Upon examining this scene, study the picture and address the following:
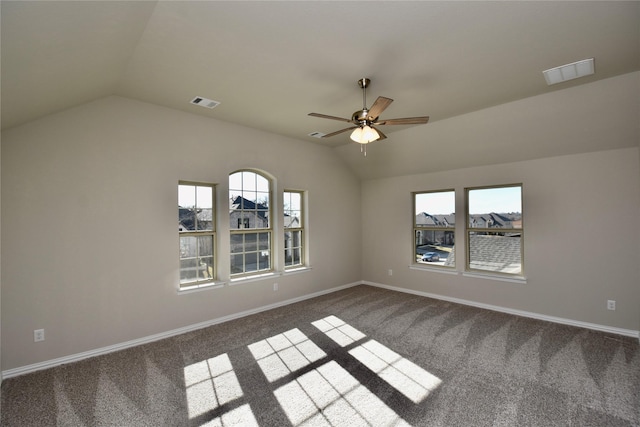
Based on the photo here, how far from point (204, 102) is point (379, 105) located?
7.18 ft

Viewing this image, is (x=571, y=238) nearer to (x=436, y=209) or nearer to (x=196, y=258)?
(x=436, y=209)

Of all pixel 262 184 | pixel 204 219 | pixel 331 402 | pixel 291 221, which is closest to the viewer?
pixel 331 402

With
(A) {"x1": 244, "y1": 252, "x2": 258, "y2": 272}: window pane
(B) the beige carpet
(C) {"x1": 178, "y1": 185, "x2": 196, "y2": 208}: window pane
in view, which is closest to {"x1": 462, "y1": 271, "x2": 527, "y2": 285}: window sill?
(B) the beige carpet

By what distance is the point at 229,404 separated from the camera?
2301mm

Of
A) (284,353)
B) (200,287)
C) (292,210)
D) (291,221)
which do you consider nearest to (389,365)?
(284,353)

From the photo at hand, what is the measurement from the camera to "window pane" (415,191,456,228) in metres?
5.11

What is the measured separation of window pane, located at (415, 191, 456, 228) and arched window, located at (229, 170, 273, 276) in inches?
113

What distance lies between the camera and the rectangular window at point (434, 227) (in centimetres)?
512

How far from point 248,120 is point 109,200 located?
201cm

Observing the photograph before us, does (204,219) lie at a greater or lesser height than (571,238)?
greater

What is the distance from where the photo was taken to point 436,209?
17.3 feet

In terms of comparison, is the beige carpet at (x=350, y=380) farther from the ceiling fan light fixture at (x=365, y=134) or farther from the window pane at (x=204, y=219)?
the ceiling fan light fixture at (x=365, y=134)

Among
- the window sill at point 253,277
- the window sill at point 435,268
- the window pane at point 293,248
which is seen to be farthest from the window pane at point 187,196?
the window sill at point 435,268

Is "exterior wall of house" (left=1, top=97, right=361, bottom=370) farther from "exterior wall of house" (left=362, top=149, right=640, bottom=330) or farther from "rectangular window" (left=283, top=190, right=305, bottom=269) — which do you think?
"exterior wall of house" (left=362, top=149, right=640, bottom=330)
